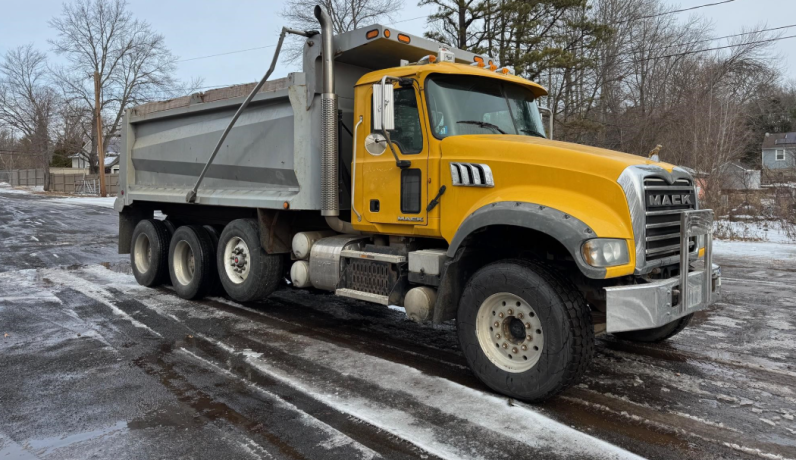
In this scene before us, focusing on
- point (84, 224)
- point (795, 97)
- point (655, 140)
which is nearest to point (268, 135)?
point (84, 224)

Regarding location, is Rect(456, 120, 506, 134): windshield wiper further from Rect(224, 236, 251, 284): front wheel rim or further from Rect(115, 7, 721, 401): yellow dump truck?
Rect(224, 236, 251, 284): front wheel rim

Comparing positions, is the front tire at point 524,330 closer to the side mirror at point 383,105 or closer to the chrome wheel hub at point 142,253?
the side mirror at point 383,105

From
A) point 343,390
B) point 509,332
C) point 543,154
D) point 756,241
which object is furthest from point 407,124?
point 756,241

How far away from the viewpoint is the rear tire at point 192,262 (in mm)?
7945

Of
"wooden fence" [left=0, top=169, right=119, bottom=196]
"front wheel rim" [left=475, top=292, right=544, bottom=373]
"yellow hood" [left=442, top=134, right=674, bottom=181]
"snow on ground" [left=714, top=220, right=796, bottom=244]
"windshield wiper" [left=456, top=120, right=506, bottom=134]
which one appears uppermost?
"wooden fence" [left=0, top=169, right=119, bottom=196]

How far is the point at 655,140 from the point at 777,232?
29.7 ft

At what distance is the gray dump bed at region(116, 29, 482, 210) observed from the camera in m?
6.21

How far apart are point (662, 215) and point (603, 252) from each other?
75cm

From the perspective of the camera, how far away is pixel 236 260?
752 centimetres

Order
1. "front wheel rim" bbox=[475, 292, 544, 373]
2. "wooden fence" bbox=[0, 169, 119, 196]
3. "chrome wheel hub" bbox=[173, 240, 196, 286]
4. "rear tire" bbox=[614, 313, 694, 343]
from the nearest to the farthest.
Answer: "front wheel rim" bbox=[475, 292, 544, 373] < "rear tire" bbox=[614, 313, 694, 343] < "chrome wheel hub" bbox=[173, 240, 196, 286] < "wooden fence" bbox=[0, 169, 119, 196]

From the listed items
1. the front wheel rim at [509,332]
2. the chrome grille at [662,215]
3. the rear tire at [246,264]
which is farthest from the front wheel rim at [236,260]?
the chrome grille at [662,215]

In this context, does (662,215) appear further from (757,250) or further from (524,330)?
(757,250)

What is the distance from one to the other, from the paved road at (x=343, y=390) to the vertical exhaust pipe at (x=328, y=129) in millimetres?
1457

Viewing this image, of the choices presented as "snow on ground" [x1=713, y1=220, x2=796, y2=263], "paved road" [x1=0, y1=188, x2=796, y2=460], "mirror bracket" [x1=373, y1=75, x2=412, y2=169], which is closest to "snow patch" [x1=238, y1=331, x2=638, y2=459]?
"paved road" [x1=0, y1=188, x2=796, y2=460]
